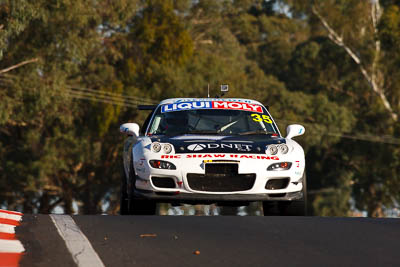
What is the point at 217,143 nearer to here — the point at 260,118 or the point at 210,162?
the point at 210,162

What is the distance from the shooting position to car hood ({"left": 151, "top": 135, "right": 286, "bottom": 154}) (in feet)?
32.0

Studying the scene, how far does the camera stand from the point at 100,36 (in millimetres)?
39094

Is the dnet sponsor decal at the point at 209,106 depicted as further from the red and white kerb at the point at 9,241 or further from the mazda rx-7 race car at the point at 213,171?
the red and white kerb at the point at 9,241

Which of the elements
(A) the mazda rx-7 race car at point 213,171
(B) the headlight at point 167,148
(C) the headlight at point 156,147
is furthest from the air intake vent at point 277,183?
(C) the headlight at point 156,147

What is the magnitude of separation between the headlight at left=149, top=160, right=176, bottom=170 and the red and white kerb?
175cm

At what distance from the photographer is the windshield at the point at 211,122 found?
10.9m

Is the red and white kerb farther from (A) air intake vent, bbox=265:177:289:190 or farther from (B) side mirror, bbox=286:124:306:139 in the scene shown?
(B) side mirror, bbox=286:124:306:139

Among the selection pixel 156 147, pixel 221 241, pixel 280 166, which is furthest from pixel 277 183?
pixel 221 241

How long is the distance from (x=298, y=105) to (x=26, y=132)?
1416cm

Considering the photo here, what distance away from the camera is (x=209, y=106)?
11.5m

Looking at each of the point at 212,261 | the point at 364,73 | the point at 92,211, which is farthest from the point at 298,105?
the point at 212,261

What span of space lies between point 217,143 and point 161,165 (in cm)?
67

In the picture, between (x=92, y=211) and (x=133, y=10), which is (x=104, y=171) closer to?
(x=92, y=211)

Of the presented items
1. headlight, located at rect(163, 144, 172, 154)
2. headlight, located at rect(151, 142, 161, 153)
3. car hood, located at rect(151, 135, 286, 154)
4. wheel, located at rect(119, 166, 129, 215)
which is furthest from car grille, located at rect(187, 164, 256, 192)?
wheel, located at rect(119, 166, 129, 215)
